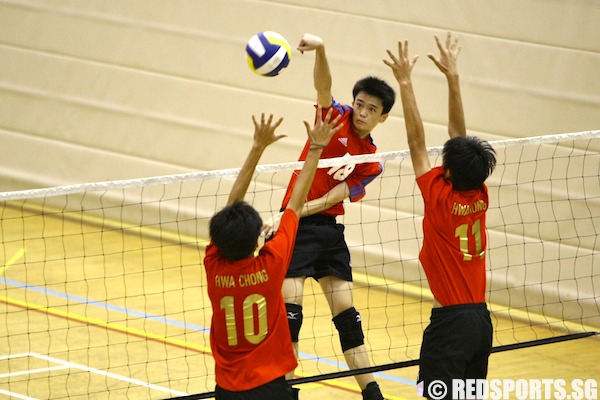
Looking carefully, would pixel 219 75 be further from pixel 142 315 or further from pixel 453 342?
pixel 453 342

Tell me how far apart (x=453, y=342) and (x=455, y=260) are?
0.47 meters

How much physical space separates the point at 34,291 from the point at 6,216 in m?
3.23

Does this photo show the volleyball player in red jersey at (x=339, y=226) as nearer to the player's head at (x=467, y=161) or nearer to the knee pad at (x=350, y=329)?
the knee pad at (x=350, y=329)

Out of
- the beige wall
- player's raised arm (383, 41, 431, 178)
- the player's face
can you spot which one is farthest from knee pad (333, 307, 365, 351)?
the beige wall

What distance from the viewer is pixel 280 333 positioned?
16.8 feet

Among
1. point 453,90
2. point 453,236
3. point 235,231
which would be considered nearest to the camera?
point 235,231

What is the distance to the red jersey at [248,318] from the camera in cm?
498

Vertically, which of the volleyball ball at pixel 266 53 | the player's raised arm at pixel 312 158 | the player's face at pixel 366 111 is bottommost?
the player's raised arm at pixel 312 158

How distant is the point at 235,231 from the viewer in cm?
489

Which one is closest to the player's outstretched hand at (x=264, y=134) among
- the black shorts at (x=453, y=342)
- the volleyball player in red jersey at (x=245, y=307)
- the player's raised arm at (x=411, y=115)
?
the volleyball player in red jersey at (x=245, y=307)

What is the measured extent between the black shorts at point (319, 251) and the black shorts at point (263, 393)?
168cm

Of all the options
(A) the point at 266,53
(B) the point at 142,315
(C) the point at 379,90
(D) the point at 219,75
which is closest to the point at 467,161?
(C) the point at 379,90

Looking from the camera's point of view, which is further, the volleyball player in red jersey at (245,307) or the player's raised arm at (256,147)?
the player's raised arm at (256,147)

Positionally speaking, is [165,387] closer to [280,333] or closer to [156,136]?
[280,333]
